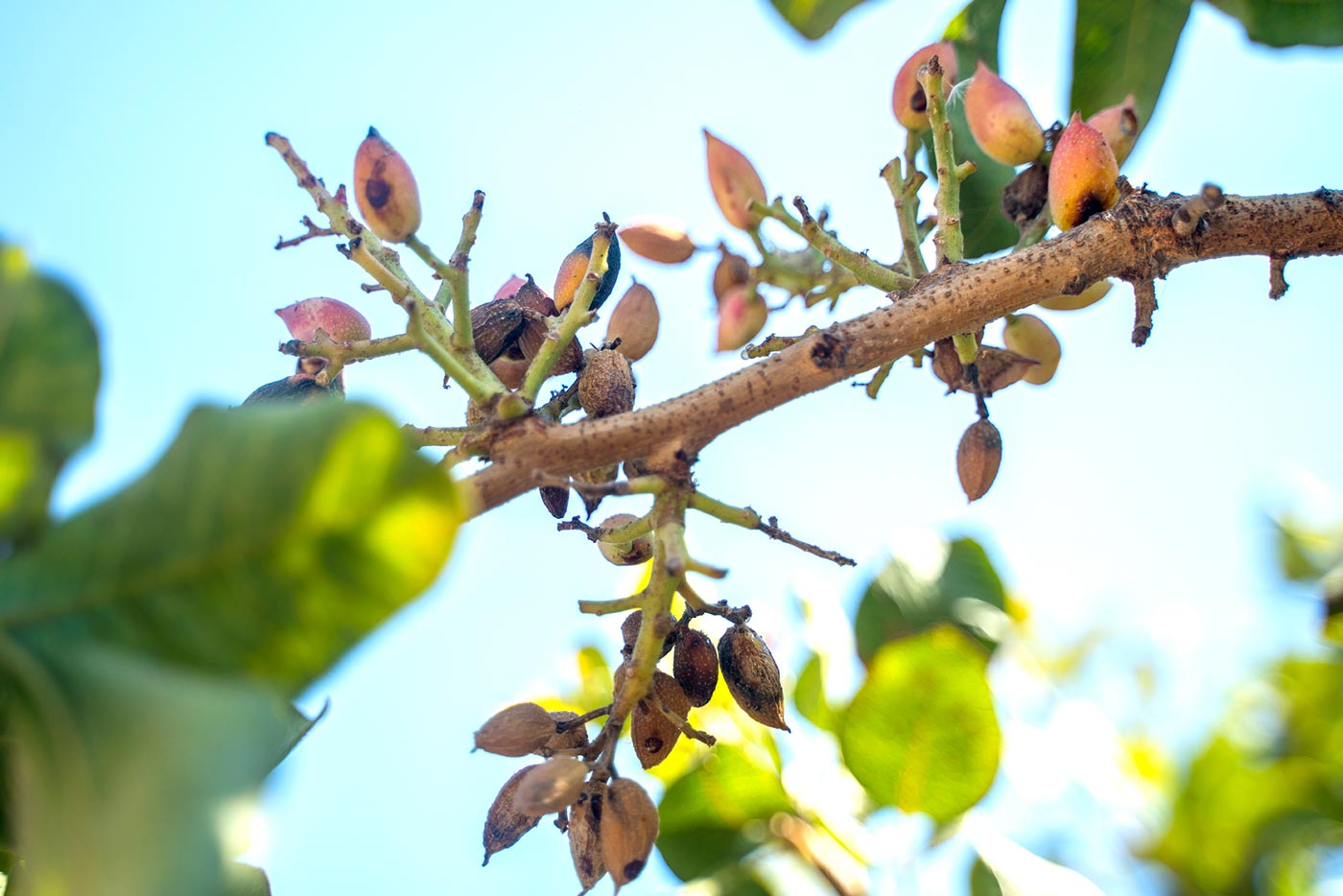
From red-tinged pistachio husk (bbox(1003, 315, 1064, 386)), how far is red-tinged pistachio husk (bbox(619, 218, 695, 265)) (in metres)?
0.46

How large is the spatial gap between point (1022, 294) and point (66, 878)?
1080mm

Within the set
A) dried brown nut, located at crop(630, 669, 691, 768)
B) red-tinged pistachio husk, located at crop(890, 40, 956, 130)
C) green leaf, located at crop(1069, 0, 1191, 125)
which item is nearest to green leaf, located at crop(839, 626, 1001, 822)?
dried brown nut, located at crop(630, 669, 691, 768)

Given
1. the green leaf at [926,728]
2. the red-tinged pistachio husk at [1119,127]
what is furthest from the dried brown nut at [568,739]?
the red-tinged pistachio husk at [1119,127]

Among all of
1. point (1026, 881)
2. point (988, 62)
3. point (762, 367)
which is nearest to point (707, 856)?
point (1026, 881)

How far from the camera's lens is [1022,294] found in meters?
1.27

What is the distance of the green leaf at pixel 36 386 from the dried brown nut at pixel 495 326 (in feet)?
2.31

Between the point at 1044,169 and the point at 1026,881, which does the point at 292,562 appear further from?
the point at 1044,169

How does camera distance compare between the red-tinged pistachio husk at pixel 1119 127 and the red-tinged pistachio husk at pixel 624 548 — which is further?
the red-tinged pistachio husk at pixel 1119 127

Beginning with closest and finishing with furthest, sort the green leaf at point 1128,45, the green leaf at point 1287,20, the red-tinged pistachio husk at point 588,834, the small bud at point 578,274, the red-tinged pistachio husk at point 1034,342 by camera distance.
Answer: the red-tinged pistachio husk at point 588,834 → the small bud at point 578,274 → the red-tinged pistachio husk at point 1034,342 → the green leaf at point 1287,20 → the green leaf at point 1128,45

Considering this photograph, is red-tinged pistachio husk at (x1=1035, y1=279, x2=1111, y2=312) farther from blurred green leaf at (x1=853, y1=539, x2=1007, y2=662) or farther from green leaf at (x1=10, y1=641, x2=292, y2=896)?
green leaf at (x1=10, y1=641, x2=292, y2=896)

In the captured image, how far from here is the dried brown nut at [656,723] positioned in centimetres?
127

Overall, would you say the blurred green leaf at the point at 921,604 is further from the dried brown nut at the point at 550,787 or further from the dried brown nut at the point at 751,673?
the dried brown nut at the point at 550,787

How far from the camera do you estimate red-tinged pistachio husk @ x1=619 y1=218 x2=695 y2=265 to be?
1506 millimetres

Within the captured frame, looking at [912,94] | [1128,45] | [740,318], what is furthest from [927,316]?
[1128,45]
